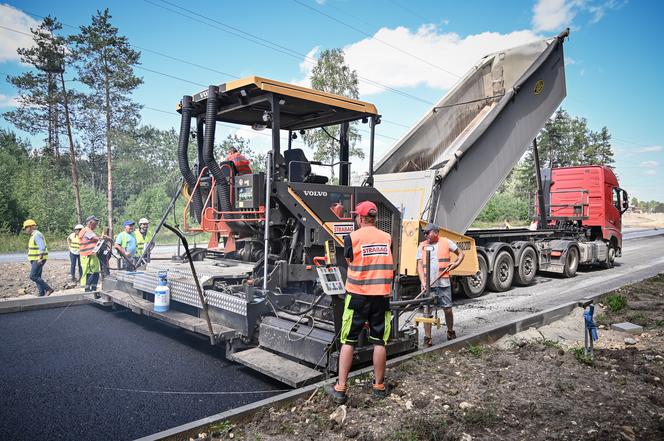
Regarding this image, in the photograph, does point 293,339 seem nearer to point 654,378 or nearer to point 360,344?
point 360,344

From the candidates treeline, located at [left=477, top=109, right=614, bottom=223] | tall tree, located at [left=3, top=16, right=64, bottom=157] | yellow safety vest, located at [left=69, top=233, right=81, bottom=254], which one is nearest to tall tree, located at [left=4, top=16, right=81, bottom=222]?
tall tree, located at [left=3, top=16, right=64, bottom=157]

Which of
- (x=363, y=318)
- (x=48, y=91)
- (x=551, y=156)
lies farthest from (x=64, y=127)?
(x=551, y=156)

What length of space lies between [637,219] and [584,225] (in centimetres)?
5463

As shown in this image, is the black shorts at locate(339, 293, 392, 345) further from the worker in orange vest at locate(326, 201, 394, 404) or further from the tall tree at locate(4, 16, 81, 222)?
the tall tree at locate(4, 16, 81, 222)

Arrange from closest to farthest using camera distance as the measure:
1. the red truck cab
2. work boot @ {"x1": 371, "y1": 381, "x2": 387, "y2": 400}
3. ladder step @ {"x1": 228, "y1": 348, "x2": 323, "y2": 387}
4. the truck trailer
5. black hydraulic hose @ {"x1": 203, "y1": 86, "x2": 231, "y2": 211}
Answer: work boot @ {"x1": 371, "y1": 381, "x2": 387, "y2": 400} < ladder step @ {"x1": 228, "y1": 348, "x2": 323, "y2": 387} < the truck trailer < black hydraulic hose @ {"x1": 203, "y1": 86, "x2": 231, "y2": 211} < the red truck cab

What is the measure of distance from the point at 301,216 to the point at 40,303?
187 inches

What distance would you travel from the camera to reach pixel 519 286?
32.6 feet

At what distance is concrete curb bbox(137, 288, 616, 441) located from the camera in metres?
2.87

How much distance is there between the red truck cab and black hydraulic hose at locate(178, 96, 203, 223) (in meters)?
10.6

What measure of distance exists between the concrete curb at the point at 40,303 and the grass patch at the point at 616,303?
8.33 metres

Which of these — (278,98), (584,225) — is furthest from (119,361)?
(584,225)

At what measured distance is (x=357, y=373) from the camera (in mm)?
3910

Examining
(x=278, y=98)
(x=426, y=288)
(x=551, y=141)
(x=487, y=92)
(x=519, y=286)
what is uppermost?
(x=551, y=141)

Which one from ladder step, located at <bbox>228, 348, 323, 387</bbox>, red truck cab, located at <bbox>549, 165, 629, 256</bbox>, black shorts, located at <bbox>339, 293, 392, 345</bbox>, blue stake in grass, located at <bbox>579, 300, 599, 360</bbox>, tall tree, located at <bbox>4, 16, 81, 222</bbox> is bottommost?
ladder step, located at <bbox>228, 348, 323, 387</bbox>
